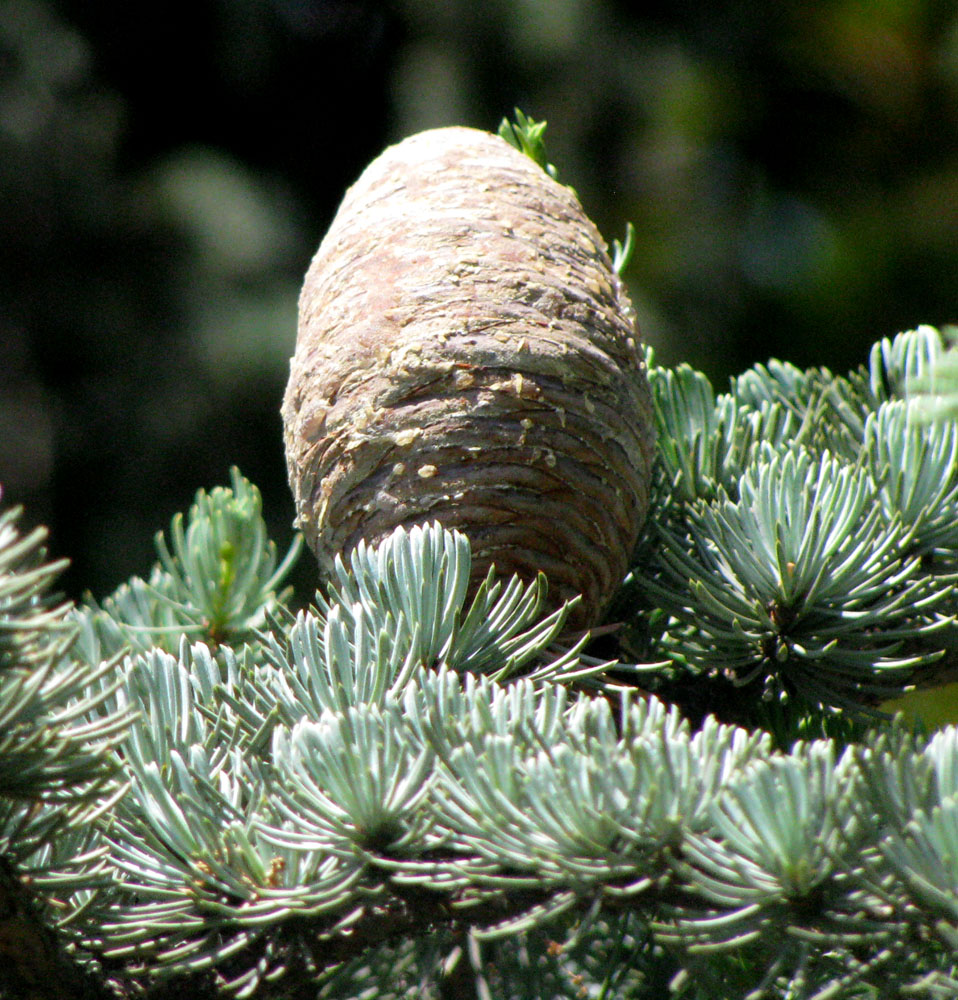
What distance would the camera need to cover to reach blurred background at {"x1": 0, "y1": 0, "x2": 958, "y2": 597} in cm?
260

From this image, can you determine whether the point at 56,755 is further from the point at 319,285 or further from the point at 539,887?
the point at 319,285

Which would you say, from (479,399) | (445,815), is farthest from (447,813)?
(479,399)

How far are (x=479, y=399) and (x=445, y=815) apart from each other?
22cm

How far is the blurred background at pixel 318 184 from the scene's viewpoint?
8.52 ft

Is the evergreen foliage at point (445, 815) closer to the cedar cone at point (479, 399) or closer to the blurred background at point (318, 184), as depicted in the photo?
the cedar cone at point (479, 399)

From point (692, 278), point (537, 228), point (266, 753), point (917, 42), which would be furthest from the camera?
point (692, 278)

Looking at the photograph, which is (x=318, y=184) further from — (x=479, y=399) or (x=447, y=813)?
(x=447, y=813)

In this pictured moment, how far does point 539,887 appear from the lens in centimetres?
28

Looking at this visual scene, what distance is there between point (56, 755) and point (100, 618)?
0.98ft

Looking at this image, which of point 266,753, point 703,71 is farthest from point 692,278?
point 266,753

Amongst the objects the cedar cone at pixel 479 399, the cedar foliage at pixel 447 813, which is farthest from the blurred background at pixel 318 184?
the cedar foliage at pixel 447 813

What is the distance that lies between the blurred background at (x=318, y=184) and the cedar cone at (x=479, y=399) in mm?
2050

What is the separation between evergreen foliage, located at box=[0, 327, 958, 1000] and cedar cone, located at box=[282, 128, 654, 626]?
5 centimetres

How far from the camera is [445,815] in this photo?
0.97ft
